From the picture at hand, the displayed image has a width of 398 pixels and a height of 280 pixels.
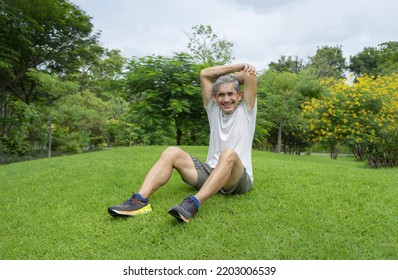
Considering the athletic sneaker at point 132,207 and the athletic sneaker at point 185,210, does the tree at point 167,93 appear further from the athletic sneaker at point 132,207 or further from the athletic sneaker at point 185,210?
the athletic sneaker at point 185,210

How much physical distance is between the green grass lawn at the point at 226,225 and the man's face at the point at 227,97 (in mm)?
795

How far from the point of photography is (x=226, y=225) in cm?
275

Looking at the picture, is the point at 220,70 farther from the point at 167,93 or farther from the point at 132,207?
the point at 167,93

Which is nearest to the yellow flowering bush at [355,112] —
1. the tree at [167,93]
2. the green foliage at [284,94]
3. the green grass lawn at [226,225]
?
the green foliage at [284,94]

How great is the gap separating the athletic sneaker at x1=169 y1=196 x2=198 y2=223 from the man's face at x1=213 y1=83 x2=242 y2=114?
2.95ft

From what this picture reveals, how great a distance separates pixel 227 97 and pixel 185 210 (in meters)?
1.07

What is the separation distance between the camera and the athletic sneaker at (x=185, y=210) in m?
2.60

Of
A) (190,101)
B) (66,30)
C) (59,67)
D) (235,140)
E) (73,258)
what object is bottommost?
(73,258)

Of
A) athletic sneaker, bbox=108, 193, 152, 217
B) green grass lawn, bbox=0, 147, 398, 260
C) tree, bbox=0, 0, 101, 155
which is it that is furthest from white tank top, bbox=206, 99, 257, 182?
tree, bbox=0, 0, 101, 155

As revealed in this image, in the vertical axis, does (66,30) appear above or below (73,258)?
above

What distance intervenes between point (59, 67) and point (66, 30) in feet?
6.71

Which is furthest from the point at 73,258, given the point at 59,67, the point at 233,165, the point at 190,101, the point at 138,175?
the point at 59,67

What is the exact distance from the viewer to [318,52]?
1383 inches

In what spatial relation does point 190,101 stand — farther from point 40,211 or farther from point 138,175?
point 40,211
